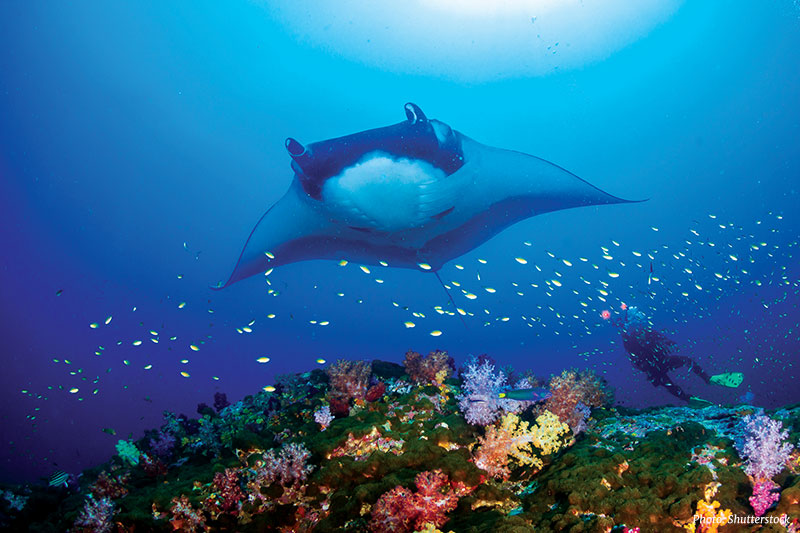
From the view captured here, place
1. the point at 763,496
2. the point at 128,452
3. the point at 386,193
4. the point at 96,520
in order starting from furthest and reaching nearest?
the point at 386,193 → the point at 128,452 → the point at 96,520 → the point at 763,496

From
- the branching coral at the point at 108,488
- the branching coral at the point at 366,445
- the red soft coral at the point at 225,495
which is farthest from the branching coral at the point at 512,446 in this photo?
the branching coral at the point at 108,488

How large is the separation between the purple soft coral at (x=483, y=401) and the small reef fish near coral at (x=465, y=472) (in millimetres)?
22

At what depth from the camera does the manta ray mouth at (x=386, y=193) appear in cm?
659

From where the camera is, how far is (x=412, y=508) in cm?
258

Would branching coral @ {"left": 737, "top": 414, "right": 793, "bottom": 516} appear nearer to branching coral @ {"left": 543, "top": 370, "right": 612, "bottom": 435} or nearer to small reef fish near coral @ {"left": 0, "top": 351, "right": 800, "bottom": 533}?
small reef fish near coral @ {"left": 0, "top": 351, "right": 800, "bottom": 533}

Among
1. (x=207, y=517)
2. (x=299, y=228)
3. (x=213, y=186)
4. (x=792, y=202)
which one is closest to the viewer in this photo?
(x=207, y=517)

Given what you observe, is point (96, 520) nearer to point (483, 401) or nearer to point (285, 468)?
point (285, 468)

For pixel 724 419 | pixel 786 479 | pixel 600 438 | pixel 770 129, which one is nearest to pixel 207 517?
pixel 600 438

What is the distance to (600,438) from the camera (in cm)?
399

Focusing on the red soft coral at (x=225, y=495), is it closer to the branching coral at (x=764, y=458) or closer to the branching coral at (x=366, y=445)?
the branching coral at (x=366, y=445)

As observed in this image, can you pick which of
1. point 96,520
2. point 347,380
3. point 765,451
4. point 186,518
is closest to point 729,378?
point 765,451

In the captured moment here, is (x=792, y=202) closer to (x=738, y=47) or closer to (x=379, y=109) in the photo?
(x=738, y=47)

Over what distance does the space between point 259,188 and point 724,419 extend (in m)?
34.9

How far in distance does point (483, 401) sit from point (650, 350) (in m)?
10.9
